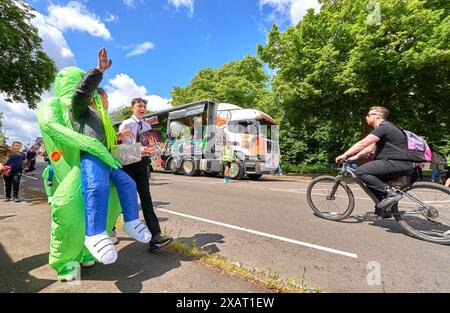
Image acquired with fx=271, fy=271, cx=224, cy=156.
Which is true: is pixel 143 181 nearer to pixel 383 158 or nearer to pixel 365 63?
pixel 383 158

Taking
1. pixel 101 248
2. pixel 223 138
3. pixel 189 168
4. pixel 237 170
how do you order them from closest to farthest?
pixel 101 248 → pixel 237 170 → pixel 223 138 → pixel 189 168

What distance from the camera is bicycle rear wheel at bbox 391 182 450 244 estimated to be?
3676 millimetres

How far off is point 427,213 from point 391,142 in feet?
3.60

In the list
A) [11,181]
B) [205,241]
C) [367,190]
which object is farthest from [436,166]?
[11,181]

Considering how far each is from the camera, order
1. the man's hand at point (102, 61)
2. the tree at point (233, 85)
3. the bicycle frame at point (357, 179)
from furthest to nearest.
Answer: the tree at point (233, 85) < the bicycle frame at point (357, 179) < the man's hand at point (102, 61)

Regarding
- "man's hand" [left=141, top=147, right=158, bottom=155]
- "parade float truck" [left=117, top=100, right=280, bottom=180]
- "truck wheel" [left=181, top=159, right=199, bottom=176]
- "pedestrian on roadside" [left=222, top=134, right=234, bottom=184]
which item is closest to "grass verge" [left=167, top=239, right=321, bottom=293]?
"man's hand" [left=141, top=147, right=158, bottom=155]

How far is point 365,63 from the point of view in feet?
39.7

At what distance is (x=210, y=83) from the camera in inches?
1197

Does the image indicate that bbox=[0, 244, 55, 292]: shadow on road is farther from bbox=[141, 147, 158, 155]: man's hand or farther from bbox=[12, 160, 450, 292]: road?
bbox=[12, 160, 450, 292]: road

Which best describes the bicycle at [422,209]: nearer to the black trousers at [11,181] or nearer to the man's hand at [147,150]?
the man's hand at [147,150]

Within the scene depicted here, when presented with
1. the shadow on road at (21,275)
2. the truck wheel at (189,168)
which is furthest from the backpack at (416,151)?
the truck wheel at (189,168)

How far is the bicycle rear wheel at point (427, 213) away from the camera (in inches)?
145

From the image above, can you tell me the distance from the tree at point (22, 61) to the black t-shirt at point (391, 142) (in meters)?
14.0

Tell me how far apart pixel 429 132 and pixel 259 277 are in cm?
1667
